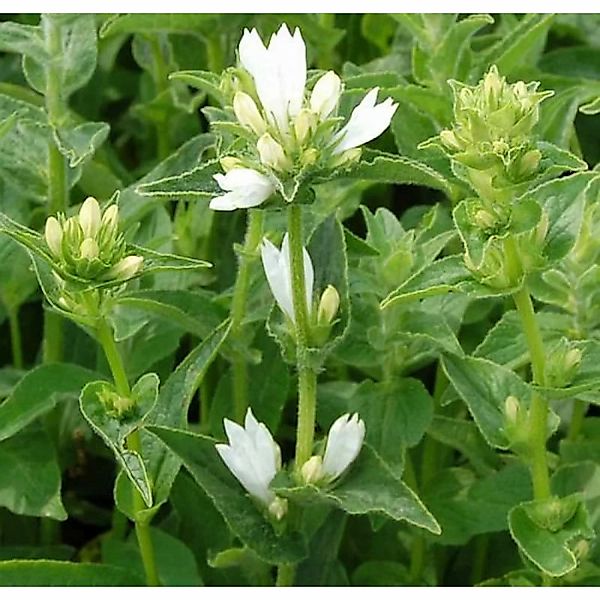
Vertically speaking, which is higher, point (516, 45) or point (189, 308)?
point (516, 45)

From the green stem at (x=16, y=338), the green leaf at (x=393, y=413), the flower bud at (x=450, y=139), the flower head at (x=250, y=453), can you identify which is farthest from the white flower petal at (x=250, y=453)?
the green stem at (x=16, y=338)

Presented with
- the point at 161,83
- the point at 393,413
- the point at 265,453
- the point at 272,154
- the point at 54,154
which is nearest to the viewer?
the point at 272,154

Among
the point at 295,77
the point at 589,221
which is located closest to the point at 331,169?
the point at 295,77

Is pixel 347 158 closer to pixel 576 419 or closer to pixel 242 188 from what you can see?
pixel 242 188

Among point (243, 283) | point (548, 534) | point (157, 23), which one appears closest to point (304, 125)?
point (243, 283)

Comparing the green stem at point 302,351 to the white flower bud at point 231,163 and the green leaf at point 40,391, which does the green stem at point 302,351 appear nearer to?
the white flower bud at point 231,163

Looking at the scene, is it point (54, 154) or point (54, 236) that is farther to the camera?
point (54, 154)
